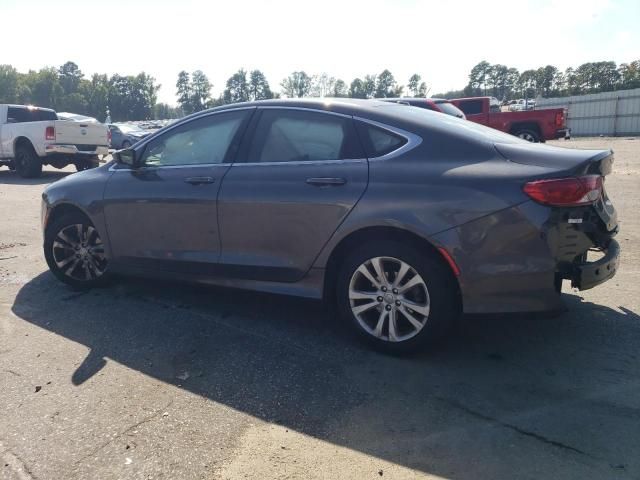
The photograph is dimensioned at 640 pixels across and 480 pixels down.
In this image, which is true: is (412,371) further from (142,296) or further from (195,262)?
(142,296)

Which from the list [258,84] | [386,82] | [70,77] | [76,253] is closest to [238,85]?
[258,84]

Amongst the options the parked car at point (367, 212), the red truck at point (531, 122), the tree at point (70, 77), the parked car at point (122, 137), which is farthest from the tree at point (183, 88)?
the parked car at point (367, 212)

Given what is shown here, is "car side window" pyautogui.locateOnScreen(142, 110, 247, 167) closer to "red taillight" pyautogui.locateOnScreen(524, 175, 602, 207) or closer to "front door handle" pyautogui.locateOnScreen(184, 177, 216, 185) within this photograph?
"front door handle" pyautogui.locateOnScreen(184, 177, 216, 185)

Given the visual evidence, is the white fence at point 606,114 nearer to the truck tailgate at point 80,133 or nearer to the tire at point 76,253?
the truck tailgate at point 80,133

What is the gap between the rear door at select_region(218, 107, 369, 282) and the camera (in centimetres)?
355

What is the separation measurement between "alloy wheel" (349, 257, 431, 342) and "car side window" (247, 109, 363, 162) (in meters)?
0.77

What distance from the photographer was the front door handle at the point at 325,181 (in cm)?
352

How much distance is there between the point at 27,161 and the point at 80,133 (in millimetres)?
1622

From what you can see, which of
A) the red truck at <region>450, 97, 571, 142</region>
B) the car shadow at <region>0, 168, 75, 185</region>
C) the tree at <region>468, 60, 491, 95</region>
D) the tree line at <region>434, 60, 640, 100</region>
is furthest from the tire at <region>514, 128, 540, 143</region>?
the tree at <region>468, 60, 491, 95</region>

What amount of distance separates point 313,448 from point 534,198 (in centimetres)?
180

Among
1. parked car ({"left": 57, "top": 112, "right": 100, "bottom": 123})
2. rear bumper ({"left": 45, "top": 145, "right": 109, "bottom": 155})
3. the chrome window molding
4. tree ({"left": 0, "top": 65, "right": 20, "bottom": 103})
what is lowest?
rear bumper ({"left": 45, "top": 145, "right": 109, "bottom": 155})

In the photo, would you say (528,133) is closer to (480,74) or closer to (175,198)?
(175,198)

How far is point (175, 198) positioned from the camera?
13.8 ft

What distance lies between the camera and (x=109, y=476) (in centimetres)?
238
